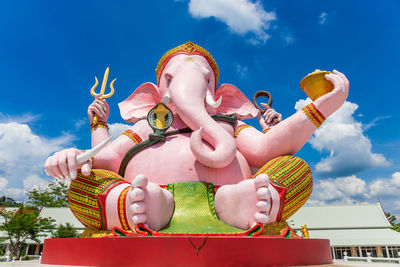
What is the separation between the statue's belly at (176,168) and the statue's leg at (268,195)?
0.35 m

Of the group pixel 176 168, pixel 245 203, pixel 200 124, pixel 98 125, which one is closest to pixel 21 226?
pixel 98 125

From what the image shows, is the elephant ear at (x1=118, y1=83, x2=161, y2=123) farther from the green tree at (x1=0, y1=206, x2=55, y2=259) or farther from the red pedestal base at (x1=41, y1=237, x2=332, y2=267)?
the green tree at (x1=0, y1=206, x2=55, y2=259)

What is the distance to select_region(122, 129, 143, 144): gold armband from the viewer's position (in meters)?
4.34

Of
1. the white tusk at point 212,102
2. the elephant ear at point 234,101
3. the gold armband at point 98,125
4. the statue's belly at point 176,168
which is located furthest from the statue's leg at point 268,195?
the gold armband at point 98,125

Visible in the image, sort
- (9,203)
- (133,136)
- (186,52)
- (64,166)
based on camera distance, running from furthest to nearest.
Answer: (9,203)
(186,52)
(133,136)
(64,166)

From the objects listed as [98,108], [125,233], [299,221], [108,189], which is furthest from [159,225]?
[299,221]

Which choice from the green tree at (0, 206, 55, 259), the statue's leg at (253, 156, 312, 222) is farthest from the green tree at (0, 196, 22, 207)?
the statue's leg at (253, 156, 312, 222)

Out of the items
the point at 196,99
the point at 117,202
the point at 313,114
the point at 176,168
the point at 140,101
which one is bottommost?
the point at 117,202

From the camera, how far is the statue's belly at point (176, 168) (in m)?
3.78

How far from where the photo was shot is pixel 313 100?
4.19 meters

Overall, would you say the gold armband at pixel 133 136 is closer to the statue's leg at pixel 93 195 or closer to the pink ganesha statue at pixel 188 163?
the pink ganesha statue at pixel 188 163

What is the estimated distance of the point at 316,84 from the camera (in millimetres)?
4109

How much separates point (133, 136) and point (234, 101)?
1.83 meters

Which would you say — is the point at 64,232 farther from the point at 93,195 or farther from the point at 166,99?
the point at 93,195
